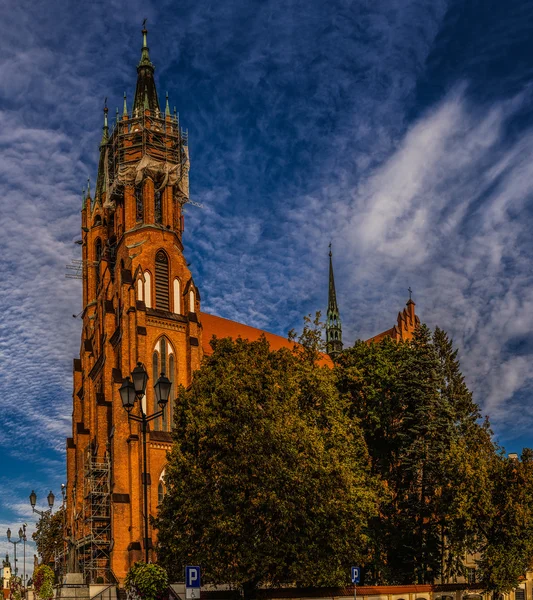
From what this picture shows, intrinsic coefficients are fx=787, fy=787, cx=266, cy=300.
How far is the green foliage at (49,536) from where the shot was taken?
6056cm

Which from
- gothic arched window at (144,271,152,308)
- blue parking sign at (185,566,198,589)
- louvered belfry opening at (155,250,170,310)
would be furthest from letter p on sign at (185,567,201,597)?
louvered belfry opening at (155,250,170,310)

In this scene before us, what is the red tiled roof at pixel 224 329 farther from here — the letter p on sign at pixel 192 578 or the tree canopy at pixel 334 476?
the letter p on sign at pixel 192 578

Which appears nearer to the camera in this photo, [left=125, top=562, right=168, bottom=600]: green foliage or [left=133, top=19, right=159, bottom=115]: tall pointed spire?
[left=125, top=562, right=168, bottom=600]: green foliage

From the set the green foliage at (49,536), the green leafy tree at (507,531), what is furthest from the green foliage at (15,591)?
the green leafy tree at (507,531)

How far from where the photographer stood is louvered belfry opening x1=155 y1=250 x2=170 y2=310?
47562 millimetres

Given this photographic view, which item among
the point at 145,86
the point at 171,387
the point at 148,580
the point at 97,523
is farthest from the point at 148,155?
the point at 148,580

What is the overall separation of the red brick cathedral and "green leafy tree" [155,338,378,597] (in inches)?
403

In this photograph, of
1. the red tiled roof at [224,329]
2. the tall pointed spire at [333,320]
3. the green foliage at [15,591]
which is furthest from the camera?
the tall pointed spire at [333,320]

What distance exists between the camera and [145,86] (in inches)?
→ 2226

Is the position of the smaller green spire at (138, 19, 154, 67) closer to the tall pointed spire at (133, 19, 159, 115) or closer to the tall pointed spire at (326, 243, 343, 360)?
the tall pointed spire at (133, 19, 159, 115)

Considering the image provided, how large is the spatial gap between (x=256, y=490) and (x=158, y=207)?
95.0ft

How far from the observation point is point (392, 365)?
39.8 meters

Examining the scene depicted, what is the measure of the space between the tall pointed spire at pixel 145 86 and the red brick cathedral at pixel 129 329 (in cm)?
9

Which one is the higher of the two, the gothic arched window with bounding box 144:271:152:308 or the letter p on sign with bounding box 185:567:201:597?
the gothic arched window with bounding box 144:271:152:308
